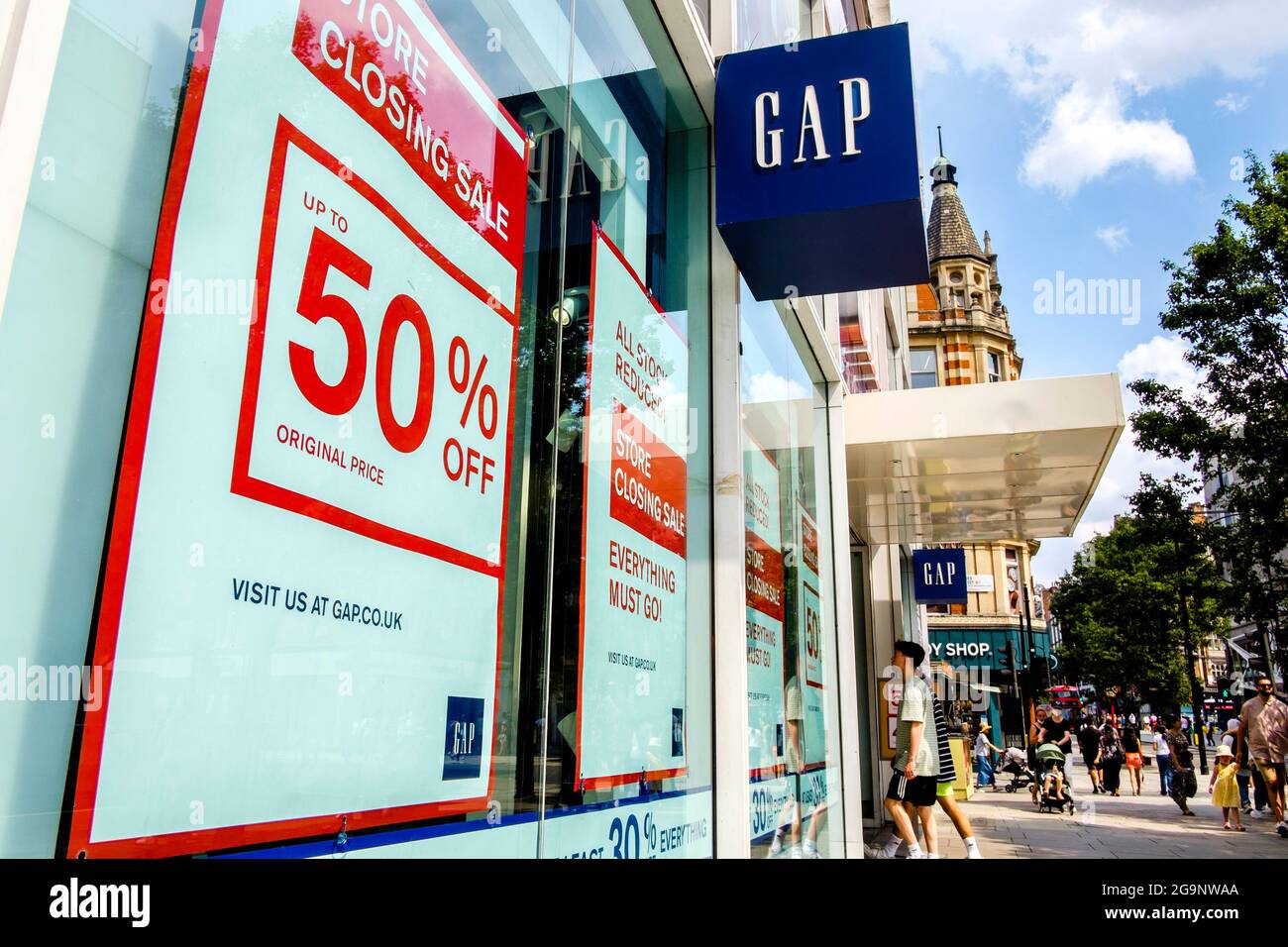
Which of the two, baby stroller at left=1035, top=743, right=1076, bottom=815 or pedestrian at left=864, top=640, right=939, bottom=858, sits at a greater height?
pedestrian at left=864, top=640, right=939, bottom=858

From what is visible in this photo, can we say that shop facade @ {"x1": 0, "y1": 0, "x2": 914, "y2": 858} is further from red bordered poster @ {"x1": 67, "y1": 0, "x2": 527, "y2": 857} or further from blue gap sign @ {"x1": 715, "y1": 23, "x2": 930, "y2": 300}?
blue gap sign @ {"x1": 715, "y1": 23, "x2": 930, "y2": 300}

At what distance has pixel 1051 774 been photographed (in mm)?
16203

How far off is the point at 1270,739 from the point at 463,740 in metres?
13.4

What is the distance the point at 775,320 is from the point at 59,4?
16.8 ft

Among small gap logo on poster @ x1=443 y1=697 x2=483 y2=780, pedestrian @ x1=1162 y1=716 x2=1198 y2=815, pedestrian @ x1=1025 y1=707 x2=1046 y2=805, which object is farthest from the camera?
pedestrian @ x1=1025 y1=707 x2=1046 y2=805

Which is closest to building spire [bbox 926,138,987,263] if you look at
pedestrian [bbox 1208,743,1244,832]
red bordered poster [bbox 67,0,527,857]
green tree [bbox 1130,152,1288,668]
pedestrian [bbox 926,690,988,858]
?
green tree [bbox 1130,152,1288,668]

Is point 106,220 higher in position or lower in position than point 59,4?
lower

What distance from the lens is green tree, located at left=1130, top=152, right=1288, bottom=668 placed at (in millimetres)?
17469

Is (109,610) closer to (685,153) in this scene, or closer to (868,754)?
(685,153)

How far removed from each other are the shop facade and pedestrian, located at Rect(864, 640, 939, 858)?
4777mm

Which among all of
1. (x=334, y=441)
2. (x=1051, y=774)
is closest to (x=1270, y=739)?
(x=1051, y=774)

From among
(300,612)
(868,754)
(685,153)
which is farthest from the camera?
(868,754)

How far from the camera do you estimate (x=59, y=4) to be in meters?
1.25

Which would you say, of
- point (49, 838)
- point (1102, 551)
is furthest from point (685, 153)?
point (1102, 551)
